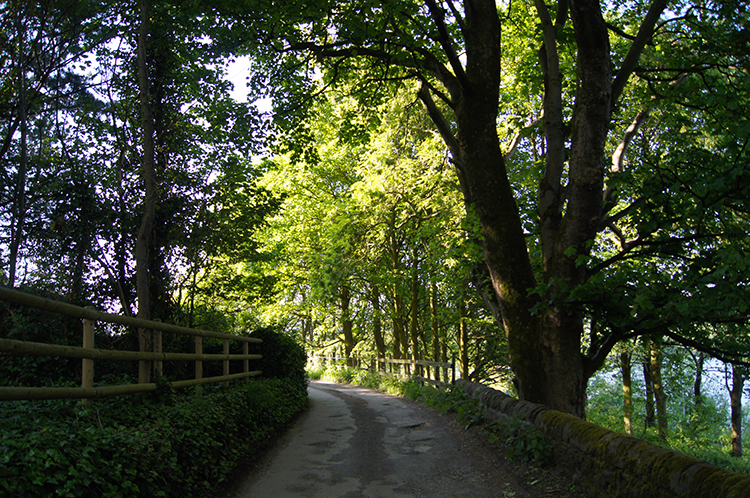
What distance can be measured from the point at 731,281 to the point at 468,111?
407 cm

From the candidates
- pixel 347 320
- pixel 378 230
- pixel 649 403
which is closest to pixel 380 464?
pixel 378 230

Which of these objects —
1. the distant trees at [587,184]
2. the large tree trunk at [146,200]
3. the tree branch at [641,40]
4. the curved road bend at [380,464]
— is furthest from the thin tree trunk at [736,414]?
the large tree trunk at [146,200]

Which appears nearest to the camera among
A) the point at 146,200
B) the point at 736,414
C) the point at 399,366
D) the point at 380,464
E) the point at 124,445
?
the point at 124,445

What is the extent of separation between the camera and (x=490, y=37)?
7.56m

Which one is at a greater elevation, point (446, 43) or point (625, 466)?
point (446, 43)

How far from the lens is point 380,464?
694 centimetres

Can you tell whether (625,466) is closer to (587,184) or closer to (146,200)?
(587,184)

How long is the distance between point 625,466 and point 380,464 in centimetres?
360

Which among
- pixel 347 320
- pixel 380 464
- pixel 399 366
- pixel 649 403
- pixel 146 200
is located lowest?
pixel 649 403

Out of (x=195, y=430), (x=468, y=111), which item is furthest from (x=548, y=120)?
(x=195, y=430)

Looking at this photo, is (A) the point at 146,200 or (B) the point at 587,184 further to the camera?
(A) the point at 146,200

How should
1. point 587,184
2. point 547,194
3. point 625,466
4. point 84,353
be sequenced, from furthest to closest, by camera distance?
point 547,194 < point 587,184 < point 84,353 < point 625,466

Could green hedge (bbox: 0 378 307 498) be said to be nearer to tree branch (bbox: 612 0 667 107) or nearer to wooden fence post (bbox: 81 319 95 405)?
wooden fence post (bbox: 81 319 95 405)

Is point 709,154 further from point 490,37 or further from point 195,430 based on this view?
point 195,430
